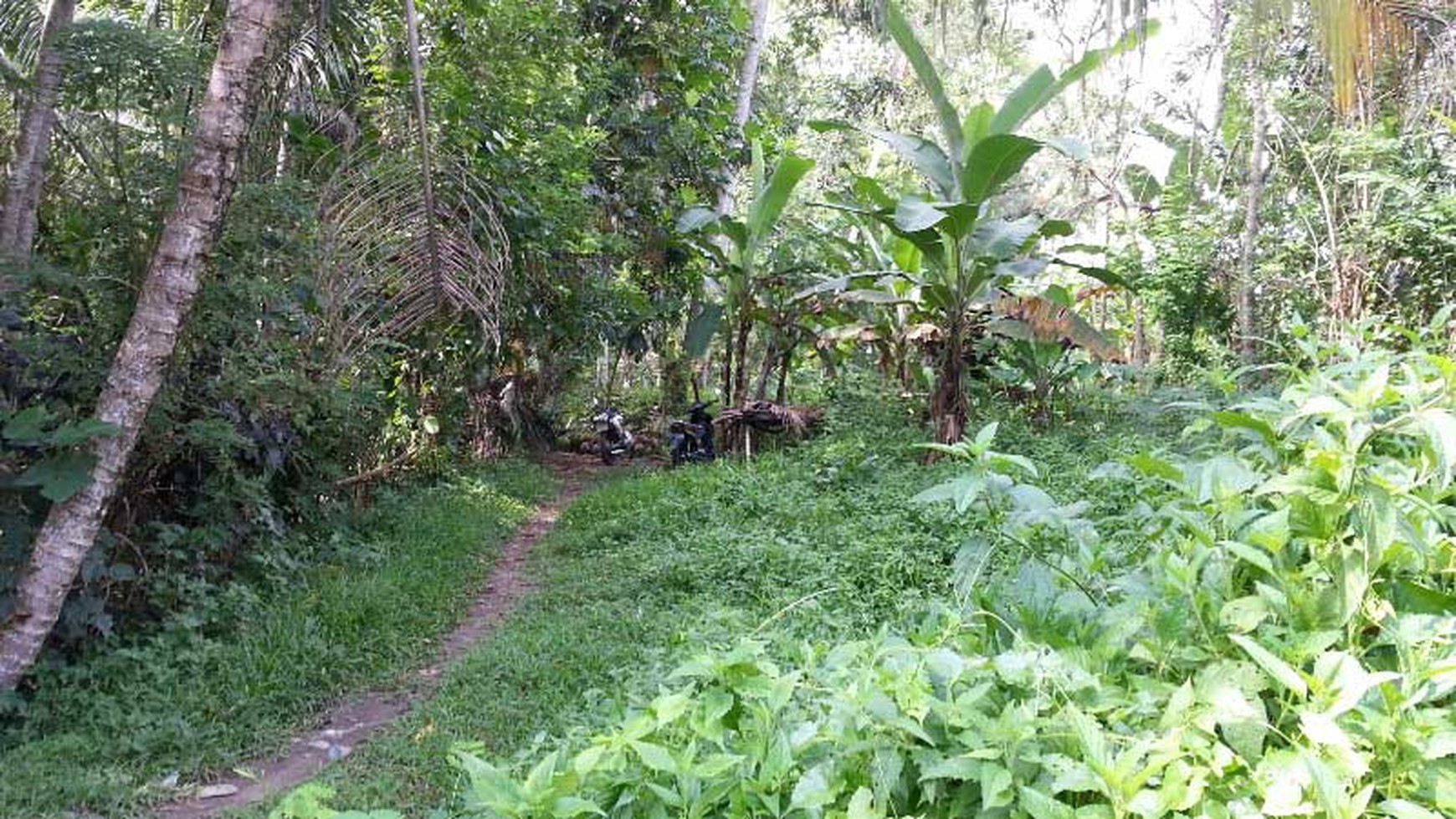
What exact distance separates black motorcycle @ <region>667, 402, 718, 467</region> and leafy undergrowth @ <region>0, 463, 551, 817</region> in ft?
11.2

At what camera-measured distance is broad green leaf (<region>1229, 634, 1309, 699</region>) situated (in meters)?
1.51

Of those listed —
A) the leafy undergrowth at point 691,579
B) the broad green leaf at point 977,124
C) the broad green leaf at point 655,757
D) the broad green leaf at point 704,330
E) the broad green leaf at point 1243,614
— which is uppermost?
the broad green leaf at point 977,124

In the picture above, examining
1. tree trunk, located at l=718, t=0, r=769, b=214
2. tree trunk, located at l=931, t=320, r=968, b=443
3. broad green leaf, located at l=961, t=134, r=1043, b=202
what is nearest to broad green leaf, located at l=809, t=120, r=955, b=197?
broad green leaf, located at l=961, t=134, r=1043, b=202

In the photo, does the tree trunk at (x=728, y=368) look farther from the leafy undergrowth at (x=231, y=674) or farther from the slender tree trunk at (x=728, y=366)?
the leafy undergrowth at (x=231, y=674)

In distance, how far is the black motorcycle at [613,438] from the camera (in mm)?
10680

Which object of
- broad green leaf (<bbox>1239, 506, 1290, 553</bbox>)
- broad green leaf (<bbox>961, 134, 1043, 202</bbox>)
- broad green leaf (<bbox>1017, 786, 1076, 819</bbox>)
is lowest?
broad green leaf (<bbox>1017, 786, 1076, 819</bbox>)

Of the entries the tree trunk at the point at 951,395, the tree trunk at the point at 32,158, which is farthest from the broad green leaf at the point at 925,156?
the tree trunk at the point at 32,158

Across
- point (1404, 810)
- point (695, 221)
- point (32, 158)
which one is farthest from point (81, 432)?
point (695, 221)

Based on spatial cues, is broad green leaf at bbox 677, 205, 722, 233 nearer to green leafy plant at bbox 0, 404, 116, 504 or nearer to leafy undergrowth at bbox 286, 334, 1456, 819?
green leafy plant at bbox 0, 404, 116, 504

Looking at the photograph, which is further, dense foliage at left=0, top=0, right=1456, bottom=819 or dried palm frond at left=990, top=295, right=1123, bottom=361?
dried palm frond at left=990, top=295, right=1123, bottom=361

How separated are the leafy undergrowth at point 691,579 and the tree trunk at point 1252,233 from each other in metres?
2.42

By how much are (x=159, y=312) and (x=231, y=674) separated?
1402 millimetres

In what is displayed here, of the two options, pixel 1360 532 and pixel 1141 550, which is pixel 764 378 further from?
pixel 1360 532

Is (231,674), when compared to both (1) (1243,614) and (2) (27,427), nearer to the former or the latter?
(2) (27,427)
